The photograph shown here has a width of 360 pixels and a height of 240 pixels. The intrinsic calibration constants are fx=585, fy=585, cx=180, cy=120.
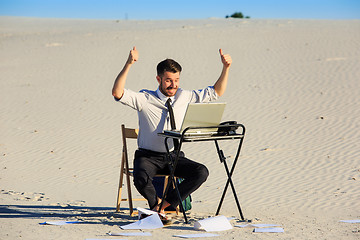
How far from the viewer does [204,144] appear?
40.4 feet

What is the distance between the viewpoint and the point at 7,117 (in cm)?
1540

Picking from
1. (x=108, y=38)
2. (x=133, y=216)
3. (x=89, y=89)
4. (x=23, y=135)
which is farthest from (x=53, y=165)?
(x=108, y=38)

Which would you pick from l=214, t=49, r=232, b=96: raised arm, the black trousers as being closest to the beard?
l=214, t=49, r=232, b=96: raised arm

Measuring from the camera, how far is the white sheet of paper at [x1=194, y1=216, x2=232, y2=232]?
542 cm

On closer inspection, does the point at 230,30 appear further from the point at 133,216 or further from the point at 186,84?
the point at 133,216

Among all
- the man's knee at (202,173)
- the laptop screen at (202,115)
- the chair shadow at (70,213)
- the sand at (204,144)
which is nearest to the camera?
the laptop screen at (202,115)

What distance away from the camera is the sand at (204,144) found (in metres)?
6.47

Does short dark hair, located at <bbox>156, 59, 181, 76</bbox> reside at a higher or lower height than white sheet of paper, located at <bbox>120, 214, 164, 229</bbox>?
higher

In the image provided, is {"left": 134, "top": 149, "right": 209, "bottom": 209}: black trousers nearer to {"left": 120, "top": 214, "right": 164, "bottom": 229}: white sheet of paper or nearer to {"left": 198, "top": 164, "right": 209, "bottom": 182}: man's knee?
{"left": 198, "top": 164, "right": 209, "bottom": 182}: man's knee

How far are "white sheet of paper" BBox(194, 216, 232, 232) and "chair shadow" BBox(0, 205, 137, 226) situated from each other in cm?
81

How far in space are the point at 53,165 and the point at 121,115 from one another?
540cm

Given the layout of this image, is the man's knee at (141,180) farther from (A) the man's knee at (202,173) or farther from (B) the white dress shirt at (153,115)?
(A) the man's knee at (202,173)

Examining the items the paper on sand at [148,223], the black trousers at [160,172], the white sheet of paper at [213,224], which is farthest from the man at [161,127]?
the white sheet of paper at [213,224]

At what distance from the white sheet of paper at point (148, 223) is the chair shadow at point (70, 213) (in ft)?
1.03
